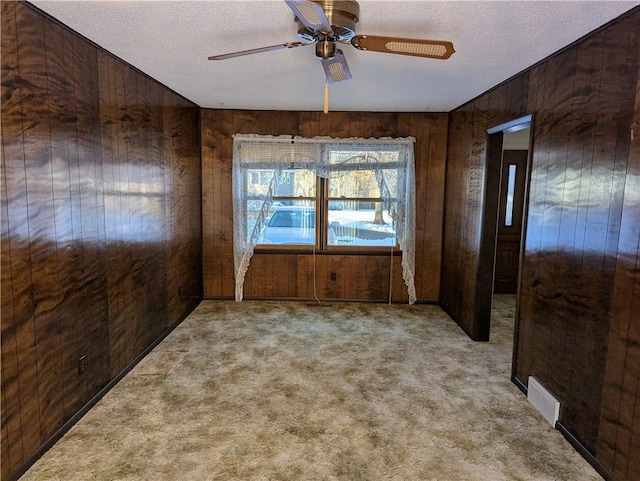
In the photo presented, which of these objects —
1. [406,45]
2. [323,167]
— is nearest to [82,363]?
[406,45]

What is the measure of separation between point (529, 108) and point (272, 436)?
290 cm

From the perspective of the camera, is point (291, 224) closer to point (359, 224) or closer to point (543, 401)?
point (359, 224)

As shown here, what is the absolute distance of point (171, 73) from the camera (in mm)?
3291

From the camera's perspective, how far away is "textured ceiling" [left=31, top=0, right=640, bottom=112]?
2010 millimetres

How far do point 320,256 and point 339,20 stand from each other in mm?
3504

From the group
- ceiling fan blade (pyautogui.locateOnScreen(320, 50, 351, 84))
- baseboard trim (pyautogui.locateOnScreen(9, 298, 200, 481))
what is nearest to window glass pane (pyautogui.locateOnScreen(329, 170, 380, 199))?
ceiling fan blade (pyautogui.locateOnScreen(320, 50, 351, 84))

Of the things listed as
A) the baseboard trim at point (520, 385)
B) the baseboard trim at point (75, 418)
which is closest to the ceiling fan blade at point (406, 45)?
the baseboard trim at point (520, 385)

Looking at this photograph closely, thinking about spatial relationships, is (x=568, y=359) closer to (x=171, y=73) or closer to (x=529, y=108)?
(x=529, y=108)

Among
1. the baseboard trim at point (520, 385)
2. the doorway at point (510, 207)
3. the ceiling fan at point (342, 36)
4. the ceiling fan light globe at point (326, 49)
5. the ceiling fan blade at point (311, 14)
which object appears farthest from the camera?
the doorway at point (510, 207)

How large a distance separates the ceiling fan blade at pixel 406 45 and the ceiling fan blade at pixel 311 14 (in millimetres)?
187

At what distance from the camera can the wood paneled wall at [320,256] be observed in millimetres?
4945

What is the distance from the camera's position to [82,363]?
8.34ft

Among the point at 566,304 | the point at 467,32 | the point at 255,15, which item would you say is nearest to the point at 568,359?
the point at 566,304

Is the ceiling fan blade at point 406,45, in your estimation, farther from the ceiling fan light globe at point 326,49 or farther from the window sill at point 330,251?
the window sill at point 330,251
